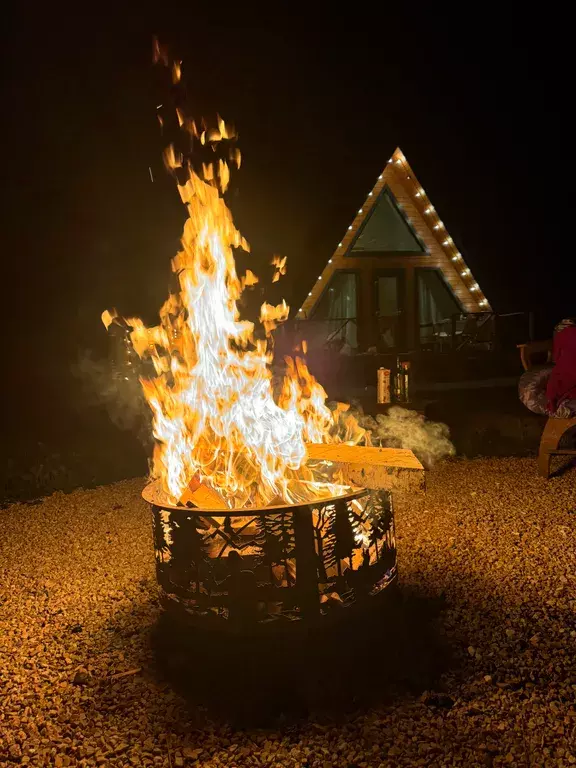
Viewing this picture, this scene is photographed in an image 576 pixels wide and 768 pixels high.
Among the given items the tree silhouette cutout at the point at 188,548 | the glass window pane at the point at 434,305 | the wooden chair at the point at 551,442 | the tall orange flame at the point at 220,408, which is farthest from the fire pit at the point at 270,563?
the glass window pane at the point at 434,305

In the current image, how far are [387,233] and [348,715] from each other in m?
13.6

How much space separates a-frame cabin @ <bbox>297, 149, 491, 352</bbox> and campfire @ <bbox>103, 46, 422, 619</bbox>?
969 centimetres

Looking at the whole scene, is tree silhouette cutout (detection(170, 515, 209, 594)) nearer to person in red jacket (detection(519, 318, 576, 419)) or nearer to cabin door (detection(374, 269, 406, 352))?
person in red jacket (detection(519, 318, 576, 419))

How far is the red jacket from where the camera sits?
632 centimetres

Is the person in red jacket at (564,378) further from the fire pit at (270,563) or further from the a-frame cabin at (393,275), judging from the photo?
the a-frame cabin at (393,275)

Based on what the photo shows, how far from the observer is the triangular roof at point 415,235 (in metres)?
14.5

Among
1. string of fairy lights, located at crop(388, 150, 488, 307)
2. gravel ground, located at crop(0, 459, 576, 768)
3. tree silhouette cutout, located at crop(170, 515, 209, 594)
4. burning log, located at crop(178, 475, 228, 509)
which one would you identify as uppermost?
string of fairy lights, located at crop(388, 150, 488, 307)

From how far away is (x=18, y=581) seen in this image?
448 centimetres

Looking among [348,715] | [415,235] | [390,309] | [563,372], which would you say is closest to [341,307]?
[390,309]

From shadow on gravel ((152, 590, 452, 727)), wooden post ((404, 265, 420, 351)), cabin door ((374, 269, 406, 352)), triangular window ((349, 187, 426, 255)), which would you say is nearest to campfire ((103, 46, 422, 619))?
shadow on gravel ((152, 590, 452, 727))

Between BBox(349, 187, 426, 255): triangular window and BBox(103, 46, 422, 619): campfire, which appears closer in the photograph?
BBox(103, 46, 422, 619): campfire

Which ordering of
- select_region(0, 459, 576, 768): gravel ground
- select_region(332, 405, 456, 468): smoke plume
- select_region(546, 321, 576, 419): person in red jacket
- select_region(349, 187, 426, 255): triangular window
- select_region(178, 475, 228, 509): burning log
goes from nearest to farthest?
1. select_region(0, 459, 576, 768): gravel ground
2. select_region(178, 475, 228, 509): burning log
3. select_region(546, 321, 576, 419): person in red jacket
4. select_region(332, 405, 456, 468): smoke plume
5. select_region(349, 187, 426, 255): triangular window

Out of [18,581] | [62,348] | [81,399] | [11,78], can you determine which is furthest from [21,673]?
[11,78]

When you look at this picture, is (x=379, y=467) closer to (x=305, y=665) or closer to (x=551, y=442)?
(x=305, y=665)
